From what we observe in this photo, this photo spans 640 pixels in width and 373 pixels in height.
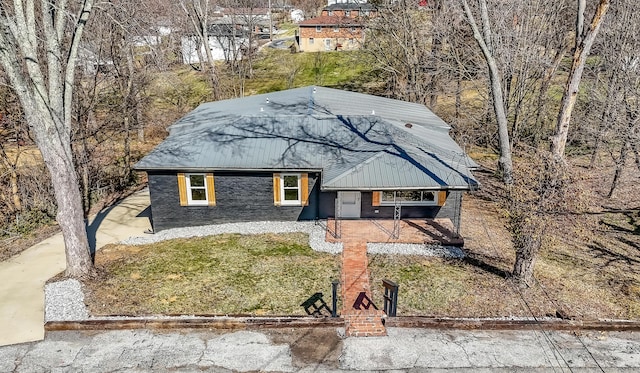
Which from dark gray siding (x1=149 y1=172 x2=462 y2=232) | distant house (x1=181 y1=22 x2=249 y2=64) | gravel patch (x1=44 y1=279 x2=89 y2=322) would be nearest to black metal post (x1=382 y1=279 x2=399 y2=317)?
dark gray siding (x1=149 y1=172 x2=462 y2=232)

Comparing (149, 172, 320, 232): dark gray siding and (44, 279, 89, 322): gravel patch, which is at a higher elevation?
(149, 172, 320, 232): dark gray siding

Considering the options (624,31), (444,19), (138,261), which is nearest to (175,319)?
(138,261)

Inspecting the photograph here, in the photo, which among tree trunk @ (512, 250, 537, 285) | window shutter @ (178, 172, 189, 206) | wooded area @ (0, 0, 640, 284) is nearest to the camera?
wooded area @ (0, 0, 640, 284)

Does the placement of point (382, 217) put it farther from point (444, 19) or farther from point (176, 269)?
point (444, 19)

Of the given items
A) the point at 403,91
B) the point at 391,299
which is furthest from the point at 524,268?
the point at 403,91

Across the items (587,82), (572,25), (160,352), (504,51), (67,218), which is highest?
(572,25)

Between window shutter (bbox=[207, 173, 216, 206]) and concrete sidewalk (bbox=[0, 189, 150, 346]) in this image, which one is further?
window shutter (bbox=[207, 173, 216, 206])

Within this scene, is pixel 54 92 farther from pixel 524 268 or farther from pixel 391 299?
pixel 524 268

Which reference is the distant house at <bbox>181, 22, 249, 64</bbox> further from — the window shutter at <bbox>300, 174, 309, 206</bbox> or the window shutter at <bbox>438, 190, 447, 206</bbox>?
the window shutter at <bbox>438, 190, 447, 206</bbox>
